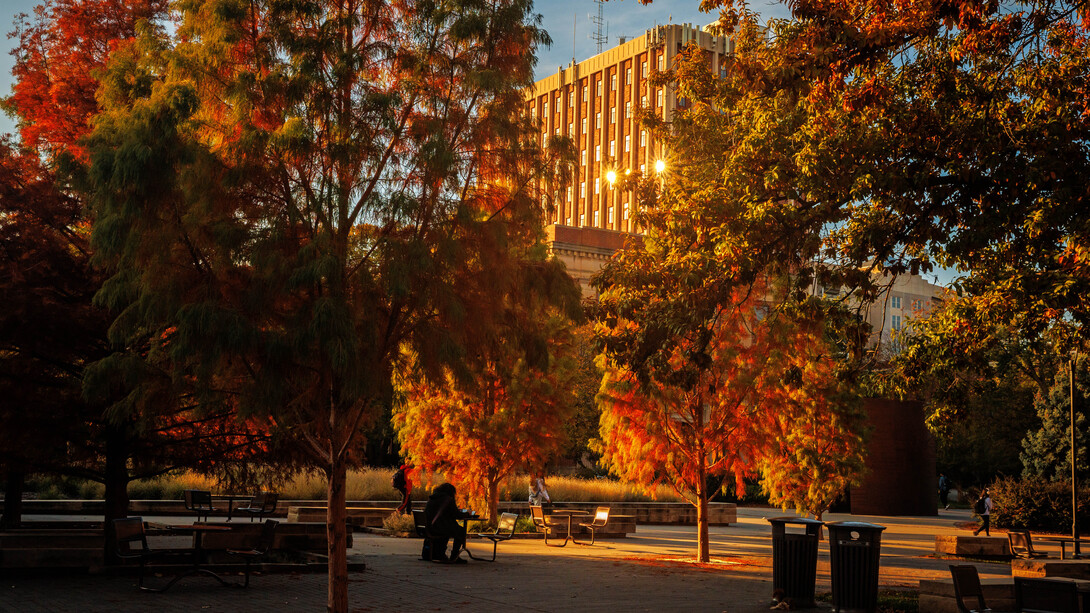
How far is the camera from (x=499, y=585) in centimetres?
1452

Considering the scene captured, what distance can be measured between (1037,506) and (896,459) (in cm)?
967

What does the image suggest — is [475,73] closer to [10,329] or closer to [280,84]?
[280,84]

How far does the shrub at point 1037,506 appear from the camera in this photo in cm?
3284

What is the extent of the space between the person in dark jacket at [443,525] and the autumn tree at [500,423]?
16.2 feet

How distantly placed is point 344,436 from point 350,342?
1.82m

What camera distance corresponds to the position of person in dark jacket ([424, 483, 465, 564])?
57.3 ft

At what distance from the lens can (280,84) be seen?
9734mm

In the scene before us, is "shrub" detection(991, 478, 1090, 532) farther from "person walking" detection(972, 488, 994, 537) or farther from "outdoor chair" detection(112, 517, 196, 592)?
"outdoor chair" detection(112, 517, 196, 592)

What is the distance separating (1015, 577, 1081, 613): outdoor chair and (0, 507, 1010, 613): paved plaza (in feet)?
13.2

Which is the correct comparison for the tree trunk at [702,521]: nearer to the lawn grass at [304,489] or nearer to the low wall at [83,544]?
the lawn grass at [304,489]

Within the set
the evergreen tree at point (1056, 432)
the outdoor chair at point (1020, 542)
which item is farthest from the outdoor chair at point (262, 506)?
the evergreen tree at point (1056, 432)

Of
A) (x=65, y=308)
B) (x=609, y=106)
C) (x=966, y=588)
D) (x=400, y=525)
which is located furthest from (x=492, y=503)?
(x=609, y=106)

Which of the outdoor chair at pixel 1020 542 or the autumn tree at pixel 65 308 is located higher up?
the autumn tree at pixel 65 308

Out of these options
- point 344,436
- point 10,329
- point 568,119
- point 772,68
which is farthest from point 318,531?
point 568,119
